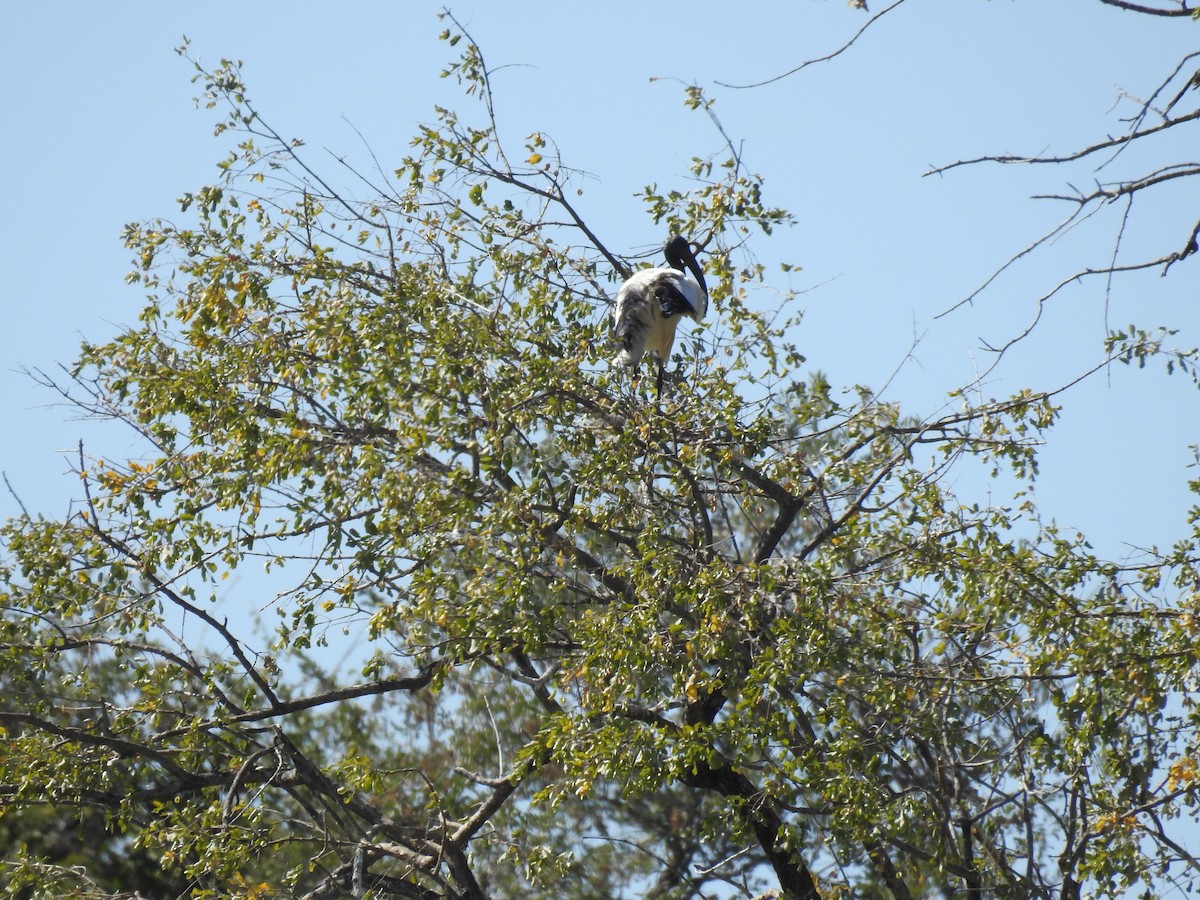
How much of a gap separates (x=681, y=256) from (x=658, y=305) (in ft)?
1.14

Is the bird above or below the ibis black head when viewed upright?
below

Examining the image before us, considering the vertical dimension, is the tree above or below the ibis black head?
below

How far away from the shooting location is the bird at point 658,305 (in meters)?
7.46

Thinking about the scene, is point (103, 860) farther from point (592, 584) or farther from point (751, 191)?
point (751, 191)

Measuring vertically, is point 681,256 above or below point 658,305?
above

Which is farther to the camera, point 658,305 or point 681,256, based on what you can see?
point 681,256

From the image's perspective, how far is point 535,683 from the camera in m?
6.45

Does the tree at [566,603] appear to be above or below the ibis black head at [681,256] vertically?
below

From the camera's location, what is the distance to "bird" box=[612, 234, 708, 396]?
24.5 feet

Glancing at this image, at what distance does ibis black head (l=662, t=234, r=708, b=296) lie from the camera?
7527mm

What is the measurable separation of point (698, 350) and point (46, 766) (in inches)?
139

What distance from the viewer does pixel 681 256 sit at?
7.74 metres

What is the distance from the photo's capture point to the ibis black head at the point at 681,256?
24.7 feet

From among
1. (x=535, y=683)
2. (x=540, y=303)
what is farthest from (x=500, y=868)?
(x=540, y=303)
